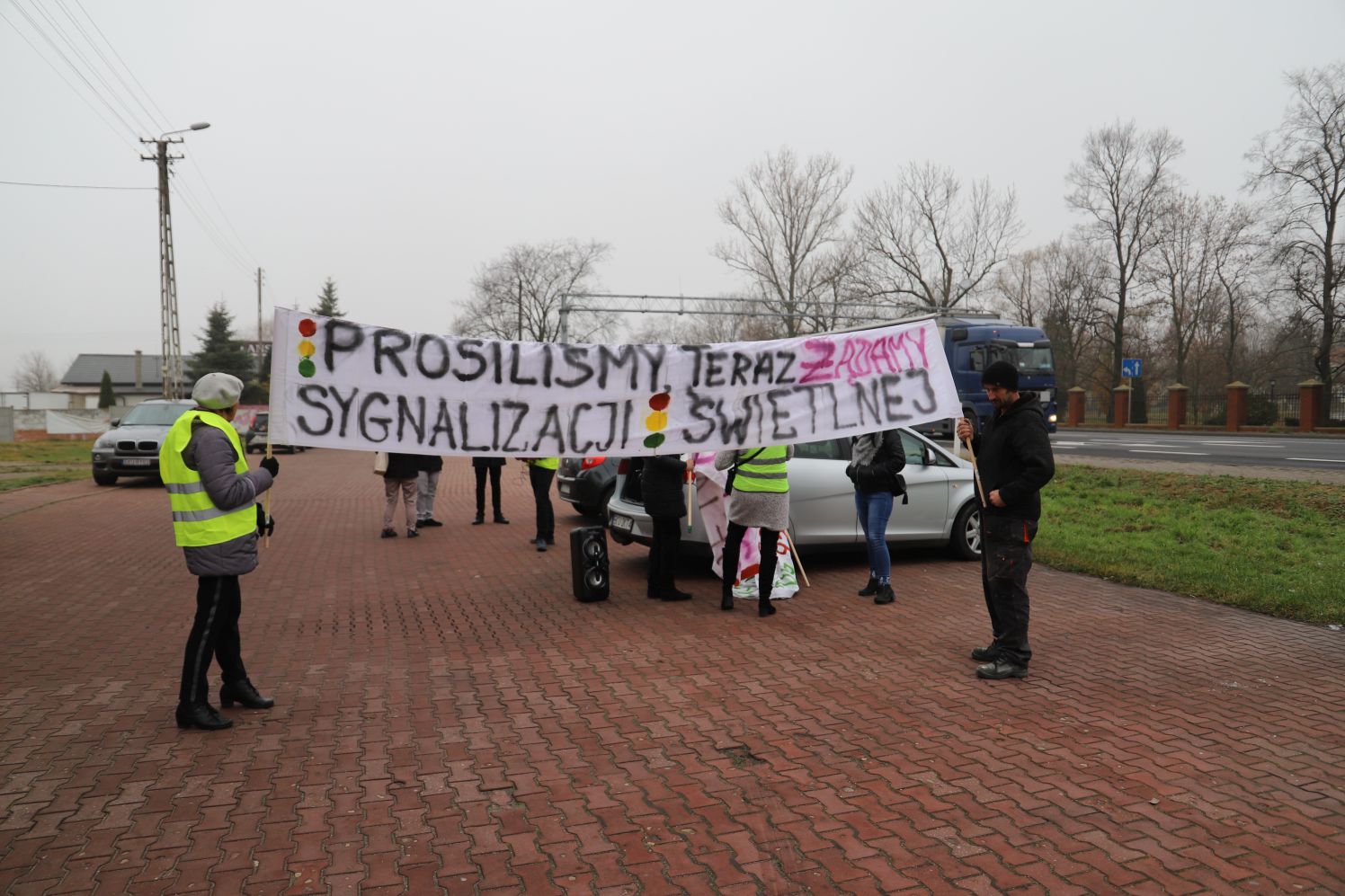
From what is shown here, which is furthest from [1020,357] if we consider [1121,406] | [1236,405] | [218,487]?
[218,487]

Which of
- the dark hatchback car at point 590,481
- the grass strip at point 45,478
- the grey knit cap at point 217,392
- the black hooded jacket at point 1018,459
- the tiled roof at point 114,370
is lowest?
the grass strip at point 45,478

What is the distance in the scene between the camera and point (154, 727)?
190 inches

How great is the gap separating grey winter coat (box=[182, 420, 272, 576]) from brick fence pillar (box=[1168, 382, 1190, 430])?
148 feet

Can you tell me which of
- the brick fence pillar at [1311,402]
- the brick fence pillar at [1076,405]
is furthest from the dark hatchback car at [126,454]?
the brick fence pillar at [1076,405]

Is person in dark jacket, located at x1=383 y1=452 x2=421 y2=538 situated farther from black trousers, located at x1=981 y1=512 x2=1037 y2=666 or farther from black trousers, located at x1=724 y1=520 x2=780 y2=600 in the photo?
black trousers, located at x1=981 y1=512 x2=1037 y2=666

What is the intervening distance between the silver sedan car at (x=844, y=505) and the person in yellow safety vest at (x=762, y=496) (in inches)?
38.6

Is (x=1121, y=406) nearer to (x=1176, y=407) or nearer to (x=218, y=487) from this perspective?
(x=1176, y=407)

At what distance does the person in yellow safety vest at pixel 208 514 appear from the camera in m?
4.67

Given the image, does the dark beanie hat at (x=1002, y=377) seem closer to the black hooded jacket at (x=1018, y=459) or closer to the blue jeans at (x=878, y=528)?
the black hooded jacket at (x=1018, y=459)

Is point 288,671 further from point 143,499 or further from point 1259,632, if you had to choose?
point 143,499

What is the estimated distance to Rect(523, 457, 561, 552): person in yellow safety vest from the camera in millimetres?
10188

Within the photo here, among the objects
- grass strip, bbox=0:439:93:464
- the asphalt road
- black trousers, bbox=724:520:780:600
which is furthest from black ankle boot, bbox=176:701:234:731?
grass strip, bbox=0:439:93:464

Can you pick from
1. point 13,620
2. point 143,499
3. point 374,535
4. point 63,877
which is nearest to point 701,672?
point 63,877

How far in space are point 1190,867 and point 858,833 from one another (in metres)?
1.26
